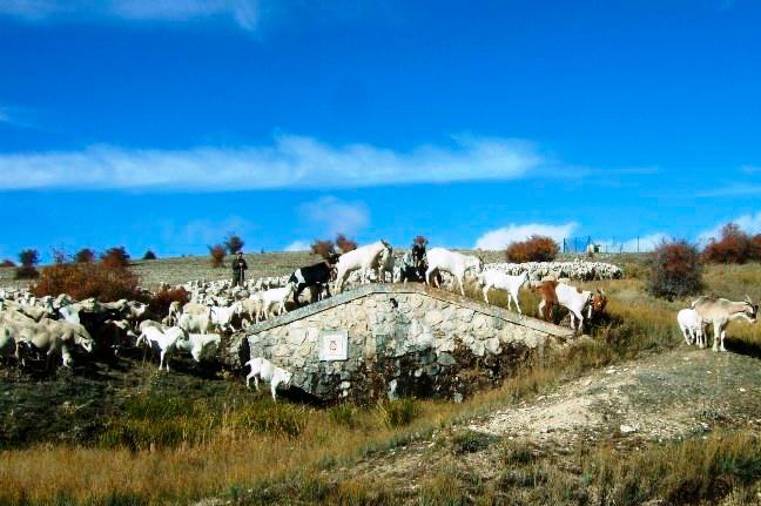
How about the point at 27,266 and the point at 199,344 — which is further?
the point at 27,266

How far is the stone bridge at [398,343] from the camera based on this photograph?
1864 cm

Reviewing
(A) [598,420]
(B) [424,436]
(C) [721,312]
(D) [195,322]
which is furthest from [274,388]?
(C) [721,312]

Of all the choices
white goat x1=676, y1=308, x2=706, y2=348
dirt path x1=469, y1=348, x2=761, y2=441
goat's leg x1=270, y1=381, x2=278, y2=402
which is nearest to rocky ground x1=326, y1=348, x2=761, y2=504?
dirt path x1=469, y1=348, x2=761, y2=441

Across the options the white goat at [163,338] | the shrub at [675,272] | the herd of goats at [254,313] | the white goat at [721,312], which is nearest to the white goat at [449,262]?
the herd of goats at [254,313]

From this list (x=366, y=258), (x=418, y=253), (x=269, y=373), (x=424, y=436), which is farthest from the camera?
(x=418, y=253)

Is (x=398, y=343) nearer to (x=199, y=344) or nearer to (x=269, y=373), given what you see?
(x=269, y=373)

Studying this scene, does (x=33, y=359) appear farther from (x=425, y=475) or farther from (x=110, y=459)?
(x=425, y=475)

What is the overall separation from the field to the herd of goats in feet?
1.78

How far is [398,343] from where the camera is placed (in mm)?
19266

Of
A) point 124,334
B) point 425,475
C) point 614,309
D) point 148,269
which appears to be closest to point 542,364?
point 614,309

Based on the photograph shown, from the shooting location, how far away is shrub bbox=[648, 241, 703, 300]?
38812 mm

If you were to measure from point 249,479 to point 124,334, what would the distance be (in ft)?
33.2

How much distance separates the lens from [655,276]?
39625mm

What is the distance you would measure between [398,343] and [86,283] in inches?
571
